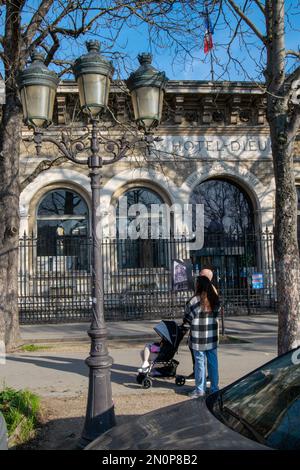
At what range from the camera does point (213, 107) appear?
17.1 meters

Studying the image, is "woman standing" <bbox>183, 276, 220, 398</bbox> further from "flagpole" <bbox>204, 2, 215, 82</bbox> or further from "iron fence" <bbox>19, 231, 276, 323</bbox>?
"iron fence" <bbox>19, 231, 276, 323</bbox>

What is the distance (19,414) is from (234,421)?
3.13 m

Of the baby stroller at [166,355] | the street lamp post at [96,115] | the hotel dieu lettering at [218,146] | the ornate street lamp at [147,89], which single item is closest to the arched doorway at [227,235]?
the hotel dieu lettering at [218,146]

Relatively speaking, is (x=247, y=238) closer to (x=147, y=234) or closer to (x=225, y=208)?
(x=225, y=208)

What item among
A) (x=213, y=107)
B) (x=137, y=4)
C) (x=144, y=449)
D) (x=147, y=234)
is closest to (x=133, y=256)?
(x=147, y=234)

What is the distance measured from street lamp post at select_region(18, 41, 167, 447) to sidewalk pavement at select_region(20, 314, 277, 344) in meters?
6.50

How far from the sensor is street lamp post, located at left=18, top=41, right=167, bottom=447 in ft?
16.1

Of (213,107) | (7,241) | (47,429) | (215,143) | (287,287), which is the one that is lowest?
(47,429)

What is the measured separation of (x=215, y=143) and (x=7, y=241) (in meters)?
9.45

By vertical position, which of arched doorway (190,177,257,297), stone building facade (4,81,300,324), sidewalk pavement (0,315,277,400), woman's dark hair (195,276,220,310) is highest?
stone building facade (4,81,300,324)

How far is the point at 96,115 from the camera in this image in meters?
5.77

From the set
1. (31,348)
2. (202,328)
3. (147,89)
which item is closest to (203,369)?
(202,328)

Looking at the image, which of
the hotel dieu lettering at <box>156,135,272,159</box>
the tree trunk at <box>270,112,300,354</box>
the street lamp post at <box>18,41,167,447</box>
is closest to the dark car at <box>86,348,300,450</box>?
the street lamp post at <box>18,41,167,447</box>

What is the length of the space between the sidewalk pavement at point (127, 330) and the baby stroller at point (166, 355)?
4035 mm
